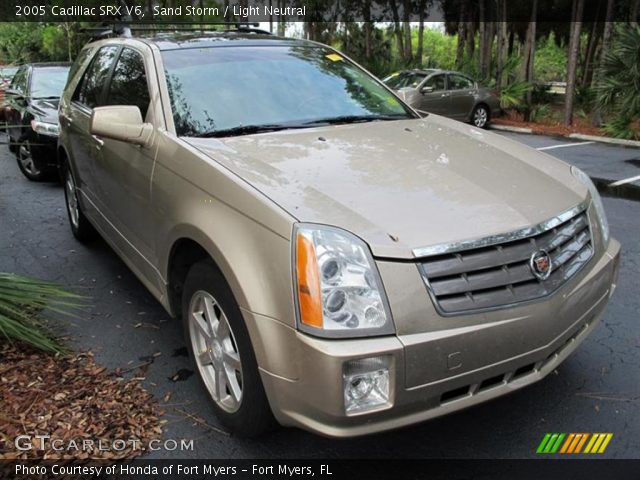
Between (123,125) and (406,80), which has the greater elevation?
(123,125)

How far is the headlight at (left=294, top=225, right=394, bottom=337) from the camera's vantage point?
2.04 m

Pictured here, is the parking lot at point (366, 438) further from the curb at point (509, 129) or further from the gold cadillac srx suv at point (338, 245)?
the curb at point (509, 129)

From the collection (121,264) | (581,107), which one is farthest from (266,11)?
(121,264)

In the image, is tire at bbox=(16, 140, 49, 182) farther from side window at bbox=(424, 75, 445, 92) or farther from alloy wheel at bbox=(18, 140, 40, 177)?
side window at bbox=(424, 75, 445, 92)

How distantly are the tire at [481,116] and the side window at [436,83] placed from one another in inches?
52.3

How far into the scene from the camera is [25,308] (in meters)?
3.66

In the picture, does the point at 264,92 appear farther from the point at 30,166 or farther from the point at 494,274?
the point at 30,166

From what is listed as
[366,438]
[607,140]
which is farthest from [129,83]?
[607,140]

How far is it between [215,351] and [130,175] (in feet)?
4.36

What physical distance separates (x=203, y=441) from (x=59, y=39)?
25929mm

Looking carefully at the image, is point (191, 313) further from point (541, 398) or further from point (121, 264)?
point (121, 264)

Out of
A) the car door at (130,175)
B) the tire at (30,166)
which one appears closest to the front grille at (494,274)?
the car door at (130,175)

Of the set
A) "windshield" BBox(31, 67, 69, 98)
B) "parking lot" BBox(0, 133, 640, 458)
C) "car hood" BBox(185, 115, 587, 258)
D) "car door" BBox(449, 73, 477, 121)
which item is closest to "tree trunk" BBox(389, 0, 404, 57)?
"car door" BBox(449, 73, 477, 121)

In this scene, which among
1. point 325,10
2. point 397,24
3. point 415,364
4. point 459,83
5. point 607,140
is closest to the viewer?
point 415,364
